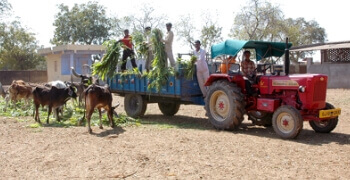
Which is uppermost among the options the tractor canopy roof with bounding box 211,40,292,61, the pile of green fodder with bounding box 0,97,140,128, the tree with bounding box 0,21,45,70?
the tree with bounding box 0,21,45,70

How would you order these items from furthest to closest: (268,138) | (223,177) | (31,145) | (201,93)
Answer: (201,93)
(268,138)
(31,145)
(223,177)

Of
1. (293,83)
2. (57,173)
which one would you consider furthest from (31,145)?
(293,83)

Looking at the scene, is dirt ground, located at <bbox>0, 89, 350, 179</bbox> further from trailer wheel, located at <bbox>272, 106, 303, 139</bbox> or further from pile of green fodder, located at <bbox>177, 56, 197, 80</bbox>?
pile of green fodder, located at <bbox>177, 56, 197, 80</bbox>

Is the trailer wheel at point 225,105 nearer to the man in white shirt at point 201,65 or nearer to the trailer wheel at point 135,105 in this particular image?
the man in white shirt at point 201,65

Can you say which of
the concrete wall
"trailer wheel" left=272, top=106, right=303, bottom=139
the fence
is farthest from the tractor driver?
the fence

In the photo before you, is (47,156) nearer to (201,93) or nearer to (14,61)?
(201,93)

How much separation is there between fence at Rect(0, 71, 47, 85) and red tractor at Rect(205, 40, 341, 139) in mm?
28840

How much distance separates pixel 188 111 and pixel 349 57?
1331cm

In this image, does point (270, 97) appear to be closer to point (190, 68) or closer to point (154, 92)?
point (190, 68)

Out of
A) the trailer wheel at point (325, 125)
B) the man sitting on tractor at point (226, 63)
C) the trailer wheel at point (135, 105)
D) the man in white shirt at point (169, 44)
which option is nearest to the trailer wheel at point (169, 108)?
the trailer wheel at point (135, 105)

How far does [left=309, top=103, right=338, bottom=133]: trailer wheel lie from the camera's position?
8867 mm

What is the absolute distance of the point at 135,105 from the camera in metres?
12.8

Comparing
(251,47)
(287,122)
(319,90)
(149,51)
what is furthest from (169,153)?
(149,51)

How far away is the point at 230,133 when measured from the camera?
361 inches
